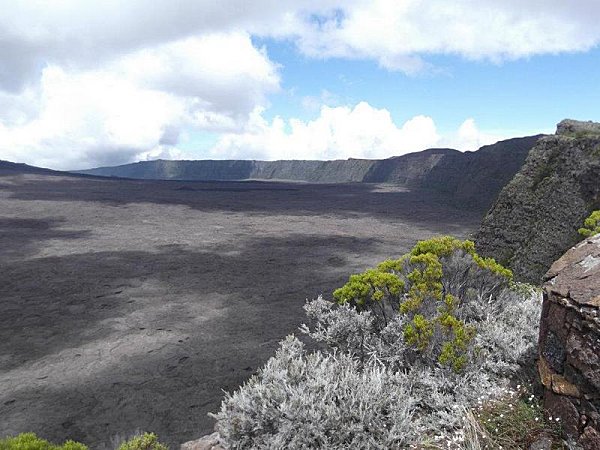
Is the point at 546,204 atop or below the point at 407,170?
below

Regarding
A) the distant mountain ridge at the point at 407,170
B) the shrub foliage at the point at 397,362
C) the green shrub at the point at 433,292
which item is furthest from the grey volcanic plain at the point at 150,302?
the distant mountain ridge at the point at 407,170

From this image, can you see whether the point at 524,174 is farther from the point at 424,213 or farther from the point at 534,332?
the point at 424,213

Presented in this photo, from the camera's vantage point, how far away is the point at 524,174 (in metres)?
14.3

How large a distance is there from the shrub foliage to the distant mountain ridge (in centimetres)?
3767

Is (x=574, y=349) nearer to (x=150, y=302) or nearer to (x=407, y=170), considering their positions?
(x=150, y=302)

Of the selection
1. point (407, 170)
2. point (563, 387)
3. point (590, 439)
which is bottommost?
point (590, 439)

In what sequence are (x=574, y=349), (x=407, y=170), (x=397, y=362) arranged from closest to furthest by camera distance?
(x=574, y=349)
(x=397, y=362)
(x=407, y=170)

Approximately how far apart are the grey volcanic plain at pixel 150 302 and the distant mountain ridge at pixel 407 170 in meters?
21.8

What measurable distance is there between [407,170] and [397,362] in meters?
85.3

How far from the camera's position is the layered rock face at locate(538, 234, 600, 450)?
11.9 ft

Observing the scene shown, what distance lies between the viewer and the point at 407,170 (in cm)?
8756

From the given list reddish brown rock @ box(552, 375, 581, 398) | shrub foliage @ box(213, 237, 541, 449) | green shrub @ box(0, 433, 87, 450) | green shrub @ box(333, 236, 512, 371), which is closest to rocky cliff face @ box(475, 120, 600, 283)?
green shrub @ box(333, 236, 512, 371)

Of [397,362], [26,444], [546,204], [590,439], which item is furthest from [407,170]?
[26,444]

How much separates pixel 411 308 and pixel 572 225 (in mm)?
8365
